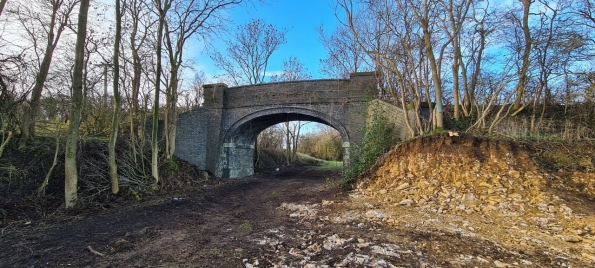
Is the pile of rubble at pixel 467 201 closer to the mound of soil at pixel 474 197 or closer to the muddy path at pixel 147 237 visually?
the mound of soil at pixel 474 197

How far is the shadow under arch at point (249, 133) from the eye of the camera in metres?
12.4

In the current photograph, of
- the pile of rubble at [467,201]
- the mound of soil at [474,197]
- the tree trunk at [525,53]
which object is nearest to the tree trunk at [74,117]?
the pile of rubble at [467,201]

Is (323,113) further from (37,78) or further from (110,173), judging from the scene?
(37,78)

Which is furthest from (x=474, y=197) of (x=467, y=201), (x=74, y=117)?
(x=74, y=117)

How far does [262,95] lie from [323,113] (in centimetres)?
310

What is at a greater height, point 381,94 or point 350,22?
point 350,22

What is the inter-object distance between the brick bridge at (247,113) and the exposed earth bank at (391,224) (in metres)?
4.75

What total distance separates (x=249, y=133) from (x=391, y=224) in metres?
11.1

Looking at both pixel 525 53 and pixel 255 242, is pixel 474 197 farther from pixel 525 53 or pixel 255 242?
pixel 525 53

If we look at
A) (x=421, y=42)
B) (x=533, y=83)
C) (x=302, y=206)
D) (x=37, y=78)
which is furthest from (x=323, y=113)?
(x=37, y=78)

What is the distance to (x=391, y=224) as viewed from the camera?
4727mm

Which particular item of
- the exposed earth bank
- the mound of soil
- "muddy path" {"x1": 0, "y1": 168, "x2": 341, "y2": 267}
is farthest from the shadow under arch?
"muddy path" {"x1": 0, "y1": 168, "x2": 341, "y2": 267}

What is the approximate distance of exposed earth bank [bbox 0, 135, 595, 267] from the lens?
131 inches

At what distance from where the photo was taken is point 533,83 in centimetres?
900
